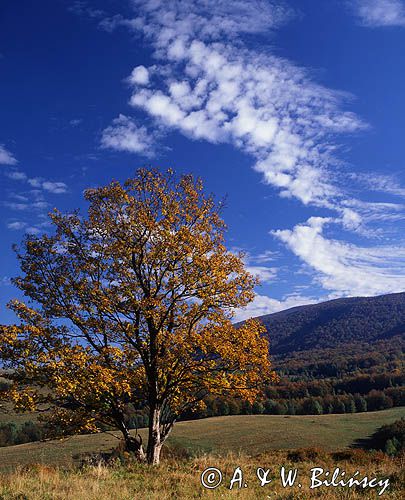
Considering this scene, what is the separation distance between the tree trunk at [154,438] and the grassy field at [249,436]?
59744 mm

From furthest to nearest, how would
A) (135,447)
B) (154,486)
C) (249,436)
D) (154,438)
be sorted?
(249,436), (135,447), (154,438), (154,486)

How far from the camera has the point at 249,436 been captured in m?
94.1

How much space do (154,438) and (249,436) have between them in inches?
3326

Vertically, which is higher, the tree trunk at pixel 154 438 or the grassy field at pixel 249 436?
the tree trunk at pixel 154 438

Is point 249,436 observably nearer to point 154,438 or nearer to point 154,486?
point 154,438

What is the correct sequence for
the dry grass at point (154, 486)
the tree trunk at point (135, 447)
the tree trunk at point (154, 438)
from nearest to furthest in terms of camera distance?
the dry grass at point (154, 486)
the tree trunk at point (154, 438)
the tree trunk at point (135, 447)

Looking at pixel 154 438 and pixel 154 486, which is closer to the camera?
pixel 154 486

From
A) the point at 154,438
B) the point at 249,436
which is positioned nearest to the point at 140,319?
the point at 154,438

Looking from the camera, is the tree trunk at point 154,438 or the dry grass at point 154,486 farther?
the tree trunk at point 154,438

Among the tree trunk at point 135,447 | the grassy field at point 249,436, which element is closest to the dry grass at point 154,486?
the tree trunk at point 135,447

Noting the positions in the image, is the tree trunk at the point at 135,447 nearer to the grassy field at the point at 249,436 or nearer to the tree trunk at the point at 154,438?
the tree trunk at the point at 154,438

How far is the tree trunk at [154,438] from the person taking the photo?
1727 centimetres

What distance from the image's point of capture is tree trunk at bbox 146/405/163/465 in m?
17.3

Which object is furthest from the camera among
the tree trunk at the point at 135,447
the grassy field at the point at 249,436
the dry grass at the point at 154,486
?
the grassy field at the point at 249,436
